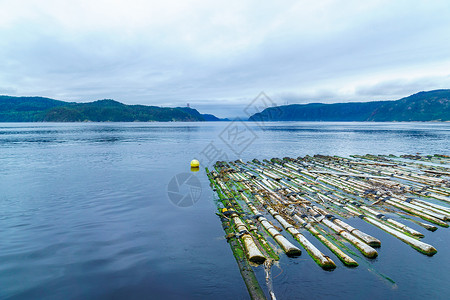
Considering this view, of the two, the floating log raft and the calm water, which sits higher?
the floating log raft

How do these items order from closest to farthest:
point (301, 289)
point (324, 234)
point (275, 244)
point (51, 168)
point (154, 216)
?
point (301, 289) < point (275, 244) < point (324, 234) < point (154, 216) < point (51, 168)

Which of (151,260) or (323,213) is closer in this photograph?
(151,260)

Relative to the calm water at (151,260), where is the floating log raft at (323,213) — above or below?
above

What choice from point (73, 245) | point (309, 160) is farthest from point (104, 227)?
point (309, 160)

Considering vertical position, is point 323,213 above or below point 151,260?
above

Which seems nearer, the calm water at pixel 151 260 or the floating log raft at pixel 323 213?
the calm water at pixel 151 260

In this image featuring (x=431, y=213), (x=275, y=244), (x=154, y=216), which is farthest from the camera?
(x=154, y=216)

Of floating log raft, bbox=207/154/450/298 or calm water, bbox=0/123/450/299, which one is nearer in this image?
calm water, bbox=0/123/450/299

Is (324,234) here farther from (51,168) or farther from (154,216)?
(51,168)
